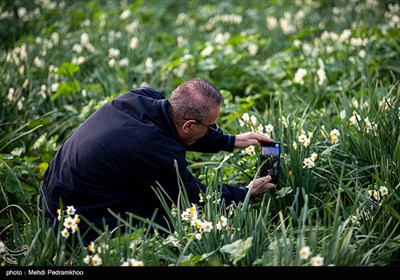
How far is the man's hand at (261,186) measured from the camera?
328 cm

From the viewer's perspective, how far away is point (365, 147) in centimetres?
355

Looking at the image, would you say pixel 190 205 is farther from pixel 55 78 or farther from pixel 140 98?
pixel 55 78

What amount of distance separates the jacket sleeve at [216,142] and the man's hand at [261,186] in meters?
0.27

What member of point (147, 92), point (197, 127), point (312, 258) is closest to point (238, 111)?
point (147, 92)

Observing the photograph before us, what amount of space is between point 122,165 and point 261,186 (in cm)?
79

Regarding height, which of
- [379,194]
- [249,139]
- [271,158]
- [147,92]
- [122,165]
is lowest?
[379,194]

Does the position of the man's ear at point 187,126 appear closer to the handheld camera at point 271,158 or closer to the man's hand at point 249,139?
the man's hand at point 249,139

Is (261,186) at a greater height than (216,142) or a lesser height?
lesser

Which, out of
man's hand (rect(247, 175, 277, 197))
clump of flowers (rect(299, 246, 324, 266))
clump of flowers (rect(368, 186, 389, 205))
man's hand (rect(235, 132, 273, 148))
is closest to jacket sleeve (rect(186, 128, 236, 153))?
man's hand (rect(235, 132, 273, 148))

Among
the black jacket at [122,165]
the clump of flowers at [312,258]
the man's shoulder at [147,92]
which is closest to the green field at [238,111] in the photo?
the clump of flowers at [312,258]

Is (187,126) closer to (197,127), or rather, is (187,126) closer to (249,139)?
(197,127)

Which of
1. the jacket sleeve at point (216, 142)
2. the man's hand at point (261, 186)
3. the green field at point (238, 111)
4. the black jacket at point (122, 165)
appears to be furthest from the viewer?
the jacket sleeve at point (216, 142)

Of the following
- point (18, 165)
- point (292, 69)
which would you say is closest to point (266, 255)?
point (18, 165)

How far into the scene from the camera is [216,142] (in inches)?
134
